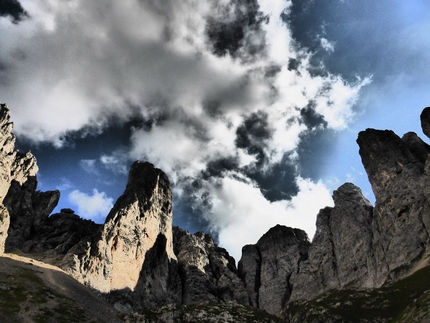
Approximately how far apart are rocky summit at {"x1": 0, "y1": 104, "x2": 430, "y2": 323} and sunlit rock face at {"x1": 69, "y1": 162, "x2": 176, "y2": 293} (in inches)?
19.9

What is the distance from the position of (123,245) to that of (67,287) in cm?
4910

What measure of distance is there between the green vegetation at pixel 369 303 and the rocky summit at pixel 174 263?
1.58 feet

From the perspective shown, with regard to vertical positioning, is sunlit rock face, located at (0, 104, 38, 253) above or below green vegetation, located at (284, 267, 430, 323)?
above

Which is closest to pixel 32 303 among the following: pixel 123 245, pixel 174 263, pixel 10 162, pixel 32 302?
pixel 32 302

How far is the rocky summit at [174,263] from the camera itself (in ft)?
381

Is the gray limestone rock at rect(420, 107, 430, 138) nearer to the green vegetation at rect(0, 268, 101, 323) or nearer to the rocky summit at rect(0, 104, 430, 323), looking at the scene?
the rocky summit at rect(0, 104, 430, 323)

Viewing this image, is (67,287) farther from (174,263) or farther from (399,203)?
(399,203)

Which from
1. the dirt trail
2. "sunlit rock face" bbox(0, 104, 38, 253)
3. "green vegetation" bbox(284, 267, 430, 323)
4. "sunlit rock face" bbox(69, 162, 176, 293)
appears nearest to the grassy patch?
the dirt trail

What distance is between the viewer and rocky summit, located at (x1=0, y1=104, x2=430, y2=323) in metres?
116

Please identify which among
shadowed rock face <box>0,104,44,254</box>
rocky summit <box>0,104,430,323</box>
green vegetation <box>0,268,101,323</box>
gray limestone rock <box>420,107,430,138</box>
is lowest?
green vegetation <box>0,268,101,323</box>

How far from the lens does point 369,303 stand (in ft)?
415

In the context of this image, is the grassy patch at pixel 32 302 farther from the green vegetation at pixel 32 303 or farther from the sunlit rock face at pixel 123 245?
the sunlit rock face at pixel 123 245

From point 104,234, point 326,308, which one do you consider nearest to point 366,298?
point 326,308

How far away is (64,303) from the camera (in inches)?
3836
